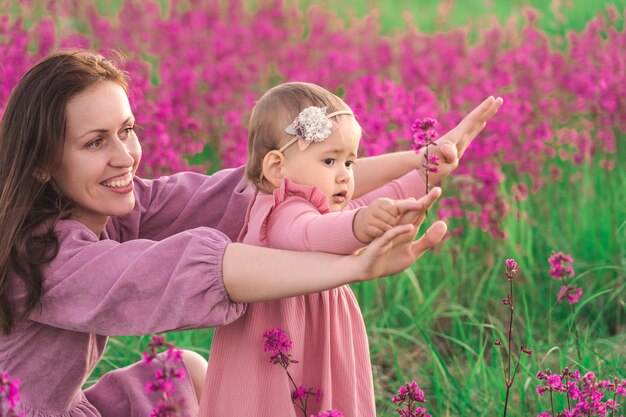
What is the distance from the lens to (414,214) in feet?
6.57

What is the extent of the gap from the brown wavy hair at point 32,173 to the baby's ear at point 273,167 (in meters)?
0.52

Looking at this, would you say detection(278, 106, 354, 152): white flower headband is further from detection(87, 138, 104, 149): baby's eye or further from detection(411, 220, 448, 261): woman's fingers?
detection(87, 138, 104, 149): baby's eye

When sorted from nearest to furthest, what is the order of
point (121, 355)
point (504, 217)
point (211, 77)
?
point (121, 355) → point (504, 217) → point (211, 77)

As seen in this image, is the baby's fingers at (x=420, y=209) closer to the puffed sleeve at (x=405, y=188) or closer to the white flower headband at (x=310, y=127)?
the white flower headband at (x=310, y=127)

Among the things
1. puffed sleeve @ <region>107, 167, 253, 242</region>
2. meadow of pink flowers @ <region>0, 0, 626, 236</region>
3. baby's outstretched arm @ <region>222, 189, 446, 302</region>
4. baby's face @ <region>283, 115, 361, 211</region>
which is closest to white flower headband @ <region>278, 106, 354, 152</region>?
baby's face @ <region>283, 115, 361, 211</region>

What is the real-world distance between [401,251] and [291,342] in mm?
382

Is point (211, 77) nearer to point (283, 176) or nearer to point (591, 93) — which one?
point (591, 93)

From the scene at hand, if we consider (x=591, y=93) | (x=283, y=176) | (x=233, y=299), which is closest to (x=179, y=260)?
(x=233, y=299)

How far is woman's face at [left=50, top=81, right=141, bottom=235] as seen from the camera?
2.45 meters

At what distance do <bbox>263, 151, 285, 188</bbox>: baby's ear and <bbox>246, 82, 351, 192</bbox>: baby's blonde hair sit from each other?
3 centimetres

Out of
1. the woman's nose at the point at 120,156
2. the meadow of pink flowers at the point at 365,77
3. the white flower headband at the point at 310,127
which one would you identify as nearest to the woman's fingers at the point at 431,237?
the white flower headband at the point at 310,127

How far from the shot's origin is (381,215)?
1962mm

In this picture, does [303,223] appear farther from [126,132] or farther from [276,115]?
[126,132]

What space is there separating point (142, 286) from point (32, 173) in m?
0.46
